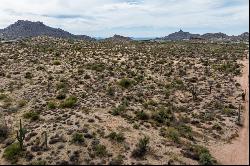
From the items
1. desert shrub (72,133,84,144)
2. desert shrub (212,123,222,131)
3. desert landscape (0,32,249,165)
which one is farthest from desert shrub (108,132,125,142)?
desert shrub (212,123,222,131)

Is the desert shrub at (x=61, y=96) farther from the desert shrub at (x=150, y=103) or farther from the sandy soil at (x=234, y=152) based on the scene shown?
the sandy soil at (x=234, y=152)

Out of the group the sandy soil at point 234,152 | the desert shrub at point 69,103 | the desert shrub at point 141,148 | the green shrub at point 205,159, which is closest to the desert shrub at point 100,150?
the desert shrub at point 141,148

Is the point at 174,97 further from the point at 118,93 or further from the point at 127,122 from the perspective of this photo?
the point at 127,122

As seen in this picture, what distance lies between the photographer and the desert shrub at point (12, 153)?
90.3 ft

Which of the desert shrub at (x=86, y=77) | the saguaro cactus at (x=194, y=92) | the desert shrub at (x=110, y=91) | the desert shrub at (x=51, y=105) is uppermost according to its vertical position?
the desert shrub at (x=86, y=77)

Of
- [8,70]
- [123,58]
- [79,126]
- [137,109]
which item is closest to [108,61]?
[123,58]

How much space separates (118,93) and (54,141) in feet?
47.8

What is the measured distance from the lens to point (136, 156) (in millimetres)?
27641

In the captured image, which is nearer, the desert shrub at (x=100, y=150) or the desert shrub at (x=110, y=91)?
the desert shrub at (x=100, y=150)

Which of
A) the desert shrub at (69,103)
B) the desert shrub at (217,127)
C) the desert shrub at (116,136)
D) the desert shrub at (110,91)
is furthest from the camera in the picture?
the desert shrub at (110,91)

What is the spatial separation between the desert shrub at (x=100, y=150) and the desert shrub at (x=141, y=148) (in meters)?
2.10

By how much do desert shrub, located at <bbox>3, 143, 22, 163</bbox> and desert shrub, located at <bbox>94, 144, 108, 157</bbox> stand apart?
5.65 meters

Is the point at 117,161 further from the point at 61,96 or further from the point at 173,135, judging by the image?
the point at 61,96

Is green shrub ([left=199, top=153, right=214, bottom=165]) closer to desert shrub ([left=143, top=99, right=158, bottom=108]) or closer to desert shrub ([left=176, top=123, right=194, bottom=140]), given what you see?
desert shrub ([left=176, top=123, right=194, bottom=140])
